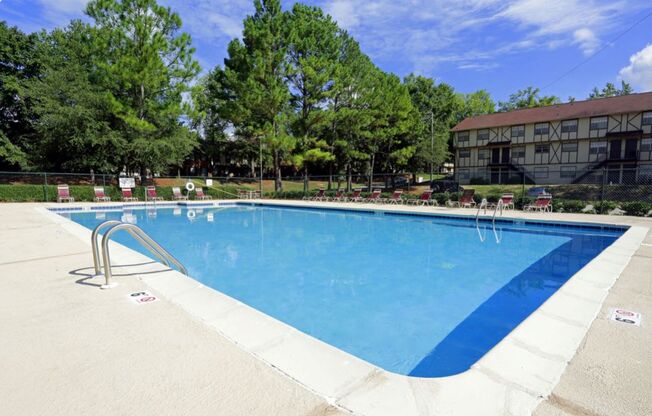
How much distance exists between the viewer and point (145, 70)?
1997 centimetres

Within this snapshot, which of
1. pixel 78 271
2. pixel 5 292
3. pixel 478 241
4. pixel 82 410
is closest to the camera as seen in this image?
pixel 82 410

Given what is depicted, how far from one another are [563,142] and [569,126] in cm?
133

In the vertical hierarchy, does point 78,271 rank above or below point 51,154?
below

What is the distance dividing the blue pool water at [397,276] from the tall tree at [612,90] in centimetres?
5000

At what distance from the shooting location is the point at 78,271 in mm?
4473

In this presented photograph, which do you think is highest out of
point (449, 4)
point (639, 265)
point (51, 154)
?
point (449, 4)

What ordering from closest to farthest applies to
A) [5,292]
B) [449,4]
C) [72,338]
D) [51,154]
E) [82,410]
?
[82,410], [72,338], [5,292], [449,4], [51,154]

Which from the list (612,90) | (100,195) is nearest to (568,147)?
Answer: (612,90)

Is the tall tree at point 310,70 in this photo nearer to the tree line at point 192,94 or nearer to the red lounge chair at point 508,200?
the tree line at point 192,94

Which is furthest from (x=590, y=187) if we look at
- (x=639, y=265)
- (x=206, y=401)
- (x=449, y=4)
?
(x=206, y=401)

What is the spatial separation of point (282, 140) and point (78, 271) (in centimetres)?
1782

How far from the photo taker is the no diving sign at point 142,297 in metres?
3.39

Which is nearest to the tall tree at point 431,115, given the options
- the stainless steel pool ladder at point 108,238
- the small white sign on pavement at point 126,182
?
the small white sign on pavement at point 126,182

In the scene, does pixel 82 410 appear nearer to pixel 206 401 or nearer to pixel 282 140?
pixel 206 401
